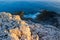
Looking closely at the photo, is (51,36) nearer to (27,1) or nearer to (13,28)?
(13,28)

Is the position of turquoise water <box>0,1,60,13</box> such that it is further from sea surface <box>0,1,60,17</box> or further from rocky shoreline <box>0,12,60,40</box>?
rocky shoreline <box>0,12,60,40</box>

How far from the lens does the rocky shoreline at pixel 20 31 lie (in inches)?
161

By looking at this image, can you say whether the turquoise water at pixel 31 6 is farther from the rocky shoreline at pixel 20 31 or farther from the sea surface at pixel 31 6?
the rocky shoreline at pixel 20 31

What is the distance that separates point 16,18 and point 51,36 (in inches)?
32.8

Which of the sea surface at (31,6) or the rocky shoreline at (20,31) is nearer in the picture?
the rocky shoreline at (20,31)

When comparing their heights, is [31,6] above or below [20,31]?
below

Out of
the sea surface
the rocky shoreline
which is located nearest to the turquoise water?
the sea surface

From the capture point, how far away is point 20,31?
4.28m

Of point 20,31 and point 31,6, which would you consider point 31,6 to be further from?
point 20,31

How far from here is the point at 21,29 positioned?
14.1 ft

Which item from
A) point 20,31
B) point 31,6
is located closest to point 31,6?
point 31,6

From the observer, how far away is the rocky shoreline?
13.4 ft

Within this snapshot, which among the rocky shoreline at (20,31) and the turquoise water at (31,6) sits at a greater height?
the rocky shoreline at (20,31)

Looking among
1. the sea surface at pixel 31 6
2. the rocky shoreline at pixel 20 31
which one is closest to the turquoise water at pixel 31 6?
the sea surface at pixel 31 6
